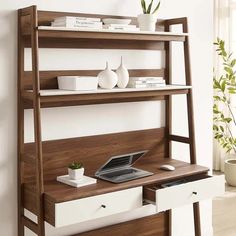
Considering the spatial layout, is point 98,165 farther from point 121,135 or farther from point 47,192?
point 47,192

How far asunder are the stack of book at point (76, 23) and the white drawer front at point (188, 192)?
2.84 feet

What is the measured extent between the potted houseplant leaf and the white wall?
4.54 ft

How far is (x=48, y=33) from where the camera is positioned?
2191mm

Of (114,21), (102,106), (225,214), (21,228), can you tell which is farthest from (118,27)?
(225,214)

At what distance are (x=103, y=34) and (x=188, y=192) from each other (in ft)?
3.03

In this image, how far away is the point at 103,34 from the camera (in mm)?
2377

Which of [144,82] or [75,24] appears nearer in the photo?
[75,24]

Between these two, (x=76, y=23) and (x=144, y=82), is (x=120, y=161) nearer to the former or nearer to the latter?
(x=144, y=82)

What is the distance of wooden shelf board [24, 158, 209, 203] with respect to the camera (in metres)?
2.16

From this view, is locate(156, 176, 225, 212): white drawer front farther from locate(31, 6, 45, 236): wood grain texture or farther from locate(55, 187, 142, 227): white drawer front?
locate(31, 6, 45, 236): wood grain texture

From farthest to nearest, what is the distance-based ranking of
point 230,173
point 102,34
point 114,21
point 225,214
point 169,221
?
point 230,173 < point 225,214 < point 169,221 < point 114,21 < point 102,34

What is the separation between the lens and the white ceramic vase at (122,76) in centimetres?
250

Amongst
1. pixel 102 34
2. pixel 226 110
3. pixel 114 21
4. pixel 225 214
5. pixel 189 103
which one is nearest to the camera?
pixel 102 34

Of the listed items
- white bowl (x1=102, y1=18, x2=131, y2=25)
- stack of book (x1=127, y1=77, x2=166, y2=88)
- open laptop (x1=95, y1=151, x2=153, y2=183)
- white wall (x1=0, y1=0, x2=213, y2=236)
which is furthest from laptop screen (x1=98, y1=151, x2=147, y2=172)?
white bowl (x1=102, y1=18, x2=131, y2=25)
